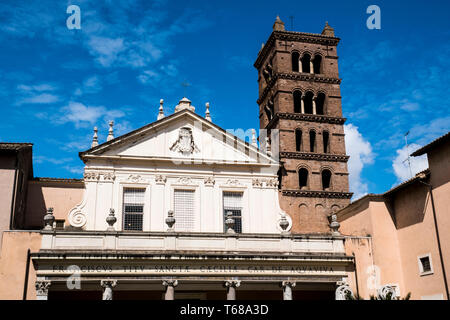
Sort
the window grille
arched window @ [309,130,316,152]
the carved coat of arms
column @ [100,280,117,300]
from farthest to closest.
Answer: arched window @ [309,130,316,152]
the carved coat of arms
the window grille
column @ [100,280,117,300]

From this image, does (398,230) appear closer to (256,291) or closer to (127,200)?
(256,291)

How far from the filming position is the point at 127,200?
25.8 meters

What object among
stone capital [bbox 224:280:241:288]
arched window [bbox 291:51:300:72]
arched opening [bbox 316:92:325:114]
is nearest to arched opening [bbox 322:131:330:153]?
arched opening [bbox 316:92:325:114]

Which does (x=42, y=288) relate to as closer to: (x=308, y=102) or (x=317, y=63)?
(x=308, y=102)

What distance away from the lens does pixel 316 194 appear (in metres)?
35.1

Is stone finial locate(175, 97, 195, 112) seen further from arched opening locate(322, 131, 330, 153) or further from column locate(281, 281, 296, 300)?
arched opening locate(322, 131, 330, 153)

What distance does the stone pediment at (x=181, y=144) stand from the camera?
26.2 meters

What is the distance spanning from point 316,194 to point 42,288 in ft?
66.2

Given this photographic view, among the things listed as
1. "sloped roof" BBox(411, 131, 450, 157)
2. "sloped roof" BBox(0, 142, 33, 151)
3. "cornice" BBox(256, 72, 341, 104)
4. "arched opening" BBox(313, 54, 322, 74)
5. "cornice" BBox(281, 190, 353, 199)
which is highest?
"arched opening" BBox(313, 54, 322, 74)

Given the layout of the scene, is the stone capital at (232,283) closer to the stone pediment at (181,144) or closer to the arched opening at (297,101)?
the stone pediment at (181,144)

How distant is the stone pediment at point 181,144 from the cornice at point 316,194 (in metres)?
7.66

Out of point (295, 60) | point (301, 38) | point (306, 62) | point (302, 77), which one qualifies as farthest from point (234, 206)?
point (301, 38)

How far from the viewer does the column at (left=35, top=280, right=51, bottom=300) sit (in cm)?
2058
